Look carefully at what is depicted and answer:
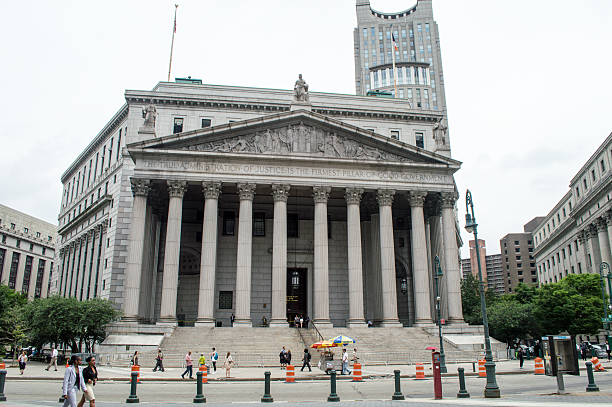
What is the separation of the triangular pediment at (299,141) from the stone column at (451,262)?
3825mm

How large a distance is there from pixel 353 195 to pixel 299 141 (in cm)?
656

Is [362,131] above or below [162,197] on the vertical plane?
above

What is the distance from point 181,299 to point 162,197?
1065 cm

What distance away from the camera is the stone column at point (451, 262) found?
41.6 metres

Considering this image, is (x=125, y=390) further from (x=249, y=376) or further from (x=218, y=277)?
(x=218, y=277)

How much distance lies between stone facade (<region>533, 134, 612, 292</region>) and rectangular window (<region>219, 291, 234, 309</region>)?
48.8 meters

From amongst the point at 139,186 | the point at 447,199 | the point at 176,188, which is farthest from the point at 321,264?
the point at 139,186

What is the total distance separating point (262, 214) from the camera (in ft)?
168

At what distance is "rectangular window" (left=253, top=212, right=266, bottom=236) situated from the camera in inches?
2002

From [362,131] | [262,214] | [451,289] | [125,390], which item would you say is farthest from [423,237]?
[125,390]

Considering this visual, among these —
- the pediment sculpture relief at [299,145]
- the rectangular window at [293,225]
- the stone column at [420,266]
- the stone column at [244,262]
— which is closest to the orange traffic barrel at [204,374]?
the stone column at [244,262]

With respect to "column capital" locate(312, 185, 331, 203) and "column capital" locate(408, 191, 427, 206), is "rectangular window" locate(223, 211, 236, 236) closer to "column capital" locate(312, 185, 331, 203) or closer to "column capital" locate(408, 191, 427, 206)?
"column capital" locate(312, 185, 331, 203)

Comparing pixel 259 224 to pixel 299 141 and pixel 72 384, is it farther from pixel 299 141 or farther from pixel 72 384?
pixel 72 384

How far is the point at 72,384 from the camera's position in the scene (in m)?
12.7
